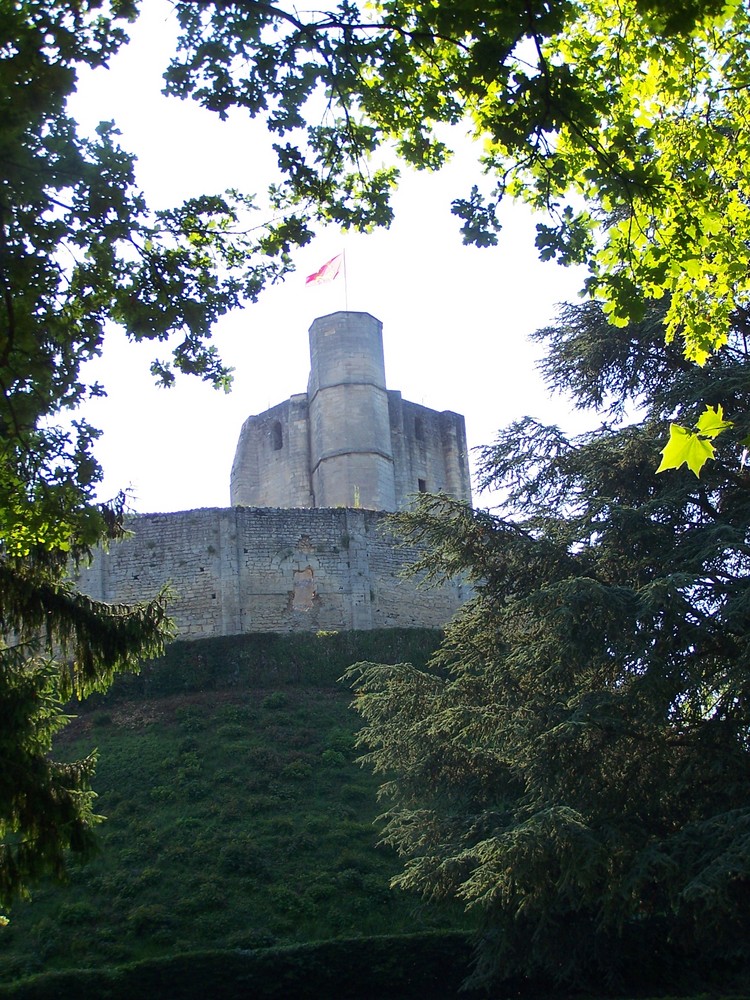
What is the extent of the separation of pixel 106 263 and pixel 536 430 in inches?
328

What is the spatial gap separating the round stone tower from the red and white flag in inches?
50.0

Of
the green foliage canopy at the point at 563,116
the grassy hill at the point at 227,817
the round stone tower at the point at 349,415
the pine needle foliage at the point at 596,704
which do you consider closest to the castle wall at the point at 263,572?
the grassy hill at the point at 227,817

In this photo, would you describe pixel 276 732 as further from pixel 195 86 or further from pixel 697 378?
pixel 195 86

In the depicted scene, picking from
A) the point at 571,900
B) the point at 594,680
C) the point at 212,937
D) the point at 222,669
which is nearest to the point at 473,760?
the point at 594,680

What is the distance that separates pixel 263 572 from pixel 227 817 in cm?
962

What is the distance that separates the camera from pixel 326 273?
35.4 m

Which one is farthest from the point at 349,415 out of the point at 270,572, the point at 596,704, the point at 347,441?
the point at 596,704

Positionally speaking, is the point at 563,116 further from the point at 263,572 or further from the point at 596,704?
the point at 263,572

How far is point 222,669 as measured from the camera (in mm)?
22969

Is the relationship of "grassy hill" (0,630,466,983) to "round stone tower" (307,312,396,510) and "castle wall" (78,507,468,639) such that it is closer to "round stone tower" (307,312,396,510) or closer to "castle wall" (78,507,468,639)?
"castle wall" (78,507,468,639)

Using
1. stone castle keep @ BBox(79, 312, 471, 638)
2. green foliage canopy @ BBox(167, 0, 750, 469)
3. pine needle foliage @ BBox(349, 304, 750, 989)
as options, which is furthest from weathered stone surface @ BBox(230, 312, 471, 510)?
green foliage canopy @ BBox(167, 0, 750, 469)

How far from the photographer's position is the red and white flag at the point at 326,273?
35.2 m

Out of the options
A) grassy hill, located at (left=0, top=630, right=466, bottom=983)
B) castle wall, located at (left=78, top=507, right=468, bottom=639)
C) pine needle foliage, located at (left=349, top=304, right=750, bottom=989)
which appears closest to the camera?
pine needle foliage, located at (left=349, top=304, right=750, bottom=989)

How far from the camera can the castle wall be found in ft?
83.4
